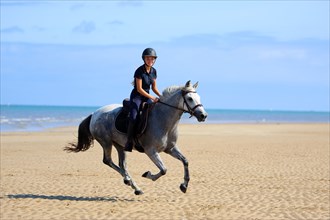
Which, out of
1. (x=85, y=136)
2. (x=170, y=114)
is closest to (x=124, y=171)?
(x=85, y=136)

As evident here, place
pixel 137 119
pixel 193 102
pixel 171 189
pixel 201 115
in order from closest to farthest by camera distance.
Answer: pixel 201 115 → pixel 193 102 → pixel 137 119 → pixel 171 189

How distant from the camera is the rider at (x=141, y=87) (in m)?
10.2

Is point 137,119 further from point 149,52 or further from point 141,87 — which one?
point 149,52

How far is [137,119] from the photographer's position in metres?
A: 10.3

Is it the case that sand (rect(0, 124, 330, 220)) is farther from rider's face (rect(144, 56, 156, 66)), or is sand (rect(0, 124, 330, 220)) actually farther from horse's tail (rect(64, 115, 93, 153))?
rider's face (rect(144, 56, 156, 66))

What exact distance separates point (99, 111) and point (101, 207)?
7.72 ft

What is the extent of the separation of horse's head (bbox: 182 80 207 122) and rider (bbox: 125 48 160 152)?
718 mm

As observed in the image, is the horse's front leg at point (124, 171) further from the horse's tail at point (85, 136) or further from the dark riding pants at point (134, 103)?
the dark riding pants at point (134, 103)

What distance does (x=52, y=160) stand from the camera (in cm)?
1966

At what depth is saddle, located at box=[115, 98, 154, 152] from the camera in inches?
404

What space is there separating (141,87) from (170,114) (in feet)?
2.56

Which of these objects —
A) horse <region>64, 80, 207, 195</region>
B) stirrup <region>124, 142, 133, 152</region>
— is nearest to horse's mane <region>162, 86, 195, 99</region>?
horse <region>64, 80, 207, 195</region>

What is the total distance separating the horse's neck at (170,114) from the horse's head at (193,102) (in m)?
0.19

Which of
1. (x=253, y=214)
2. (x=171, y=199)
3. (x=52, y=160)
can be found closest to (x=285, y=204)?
(x=253, y=214)
